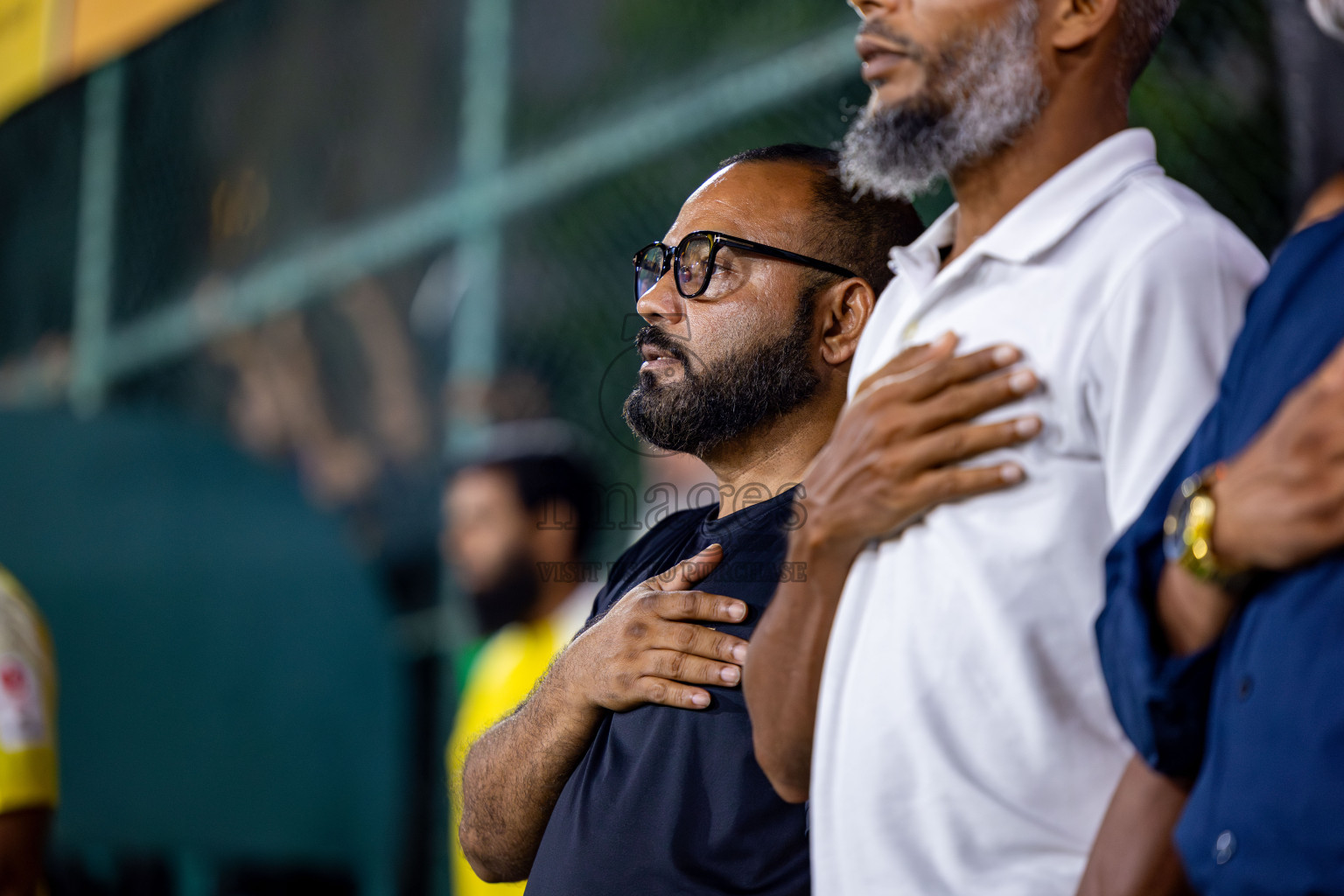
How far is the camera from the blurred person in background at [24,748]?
2.96m

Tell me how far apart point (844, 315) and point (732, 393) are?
24 cm

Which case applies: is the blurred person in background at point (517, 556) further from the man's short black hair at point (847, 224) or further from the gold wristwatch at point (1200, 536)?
the gold wristwatch at point (1200, 536)

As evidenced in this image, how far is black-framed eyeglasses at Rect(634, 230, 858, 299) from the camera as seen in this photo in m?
2.23

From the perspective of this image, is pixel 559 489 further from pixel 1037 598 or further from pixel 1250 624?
pixel 1250 624

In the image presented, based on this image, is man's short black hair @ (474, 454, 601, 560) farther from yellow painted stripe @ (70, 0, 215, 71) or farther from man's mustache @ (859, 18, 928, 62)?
yellow painted stripe @ (70, 0, 215, 71)

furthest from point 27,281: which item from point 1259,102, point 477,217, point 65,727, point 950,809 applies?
point 950,809

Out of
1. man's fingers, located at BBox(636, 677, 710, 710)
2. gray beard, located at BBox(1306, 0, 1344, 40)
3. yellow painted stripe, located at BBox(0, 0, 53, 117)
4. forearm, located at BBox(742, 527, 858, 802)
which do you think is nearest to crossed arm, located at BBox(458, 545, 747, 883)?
man's fingers, located at BBox(636, 677, 710, 710)

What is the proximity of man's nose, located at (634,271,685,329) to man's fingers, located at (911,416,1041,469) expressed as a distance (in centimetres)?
78

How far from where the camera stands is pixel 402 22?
18.9 ft

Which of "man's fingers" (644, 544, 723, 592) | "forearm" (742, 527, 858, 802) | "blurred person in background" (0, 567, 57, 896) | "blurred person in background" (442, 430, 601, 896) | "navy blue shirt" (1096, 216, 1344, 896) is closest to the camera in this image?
"navy blue shirt" (1096, 216, 1344, 896)

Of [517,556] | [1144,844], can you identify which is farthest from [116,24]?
[1144,844]

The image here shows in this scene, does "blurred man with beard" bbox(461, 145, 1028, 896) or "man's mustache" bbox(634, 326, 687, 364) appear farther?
"man's mustache" bbox(634, 326, 687, 364)

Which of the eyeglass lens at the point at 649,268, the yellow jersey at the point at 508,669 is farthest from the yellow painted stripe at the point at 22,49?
the eyeglass lens at the point at 649,268

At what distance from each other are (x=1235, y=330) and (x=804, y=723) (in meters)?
0.68
